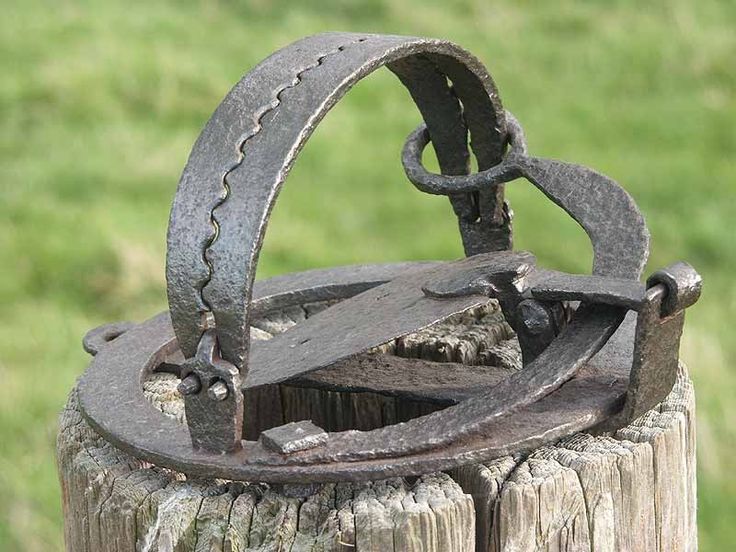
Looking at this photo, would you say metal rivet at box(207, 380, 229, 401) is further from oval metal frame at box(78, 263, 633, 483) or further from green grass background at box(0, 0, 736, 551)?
green grass background at box(0, 0, 736, 551)

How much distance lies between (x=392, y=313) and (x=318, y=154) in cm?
342

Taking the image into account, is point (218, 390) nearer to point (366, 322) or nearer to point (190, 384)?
point (190, 384)

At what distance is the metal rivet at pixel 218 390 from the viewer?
163 cm

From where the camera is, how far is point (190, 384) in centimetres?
164

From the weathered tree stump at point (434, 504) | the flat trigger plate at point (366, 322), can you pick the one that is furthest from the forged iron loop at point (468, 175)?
the weathered tree stump at point (434, 504)

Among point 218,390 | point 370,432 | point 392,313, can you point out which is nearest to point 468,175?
point 392,313

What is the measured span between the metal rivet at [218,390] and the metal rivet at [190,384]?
0.8 inches

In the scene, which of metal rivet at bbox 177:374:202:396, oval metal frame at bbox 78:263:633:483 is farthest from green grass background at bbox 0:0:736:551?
metal rivet at bbox 177:374:202:396

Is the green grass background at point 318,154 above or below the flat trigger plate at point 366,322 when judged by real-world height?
above

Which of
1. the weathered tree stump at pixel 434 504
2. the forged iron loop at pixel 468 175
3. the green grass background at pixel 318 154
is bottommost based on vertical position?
the weathered tree stump at pixel 434 504

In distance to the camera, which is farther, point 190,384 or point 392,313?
point 392,313

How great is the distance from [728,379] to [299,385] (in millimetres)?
2073

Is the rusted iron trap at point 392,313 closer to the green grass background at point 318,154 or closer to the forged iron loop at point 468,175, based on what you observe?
the forged iron loop at point 468,175

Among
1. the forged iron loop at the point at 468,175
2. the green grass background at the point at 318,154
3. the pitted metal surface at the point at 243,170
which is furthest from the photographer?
the green grass background at the point at 318,154
